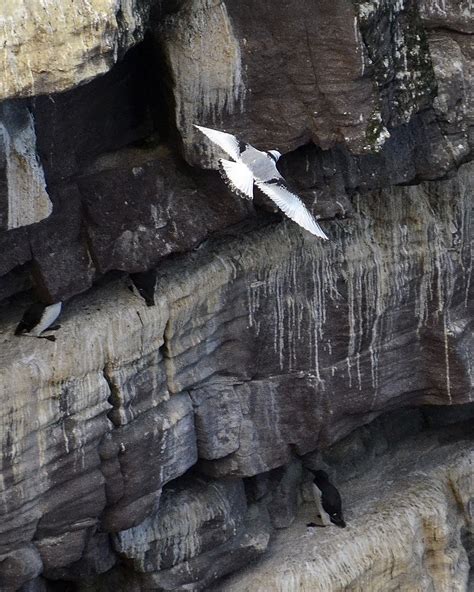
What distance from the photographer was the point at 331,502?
10.7m

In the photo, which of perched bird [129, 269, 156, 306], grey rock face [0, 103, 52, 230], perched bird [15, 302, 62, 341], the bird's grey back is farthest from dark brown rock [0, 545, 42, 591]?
the bird's grey back

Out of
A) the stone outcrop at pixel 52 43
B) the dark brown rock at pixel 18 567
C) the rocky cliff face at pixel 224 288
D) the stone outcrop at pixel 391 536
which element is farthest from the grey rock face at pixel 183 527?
the stone outcrop at pixel 52 43

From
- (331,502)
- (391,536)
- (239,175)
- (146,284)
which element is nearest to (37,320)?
(146,284)

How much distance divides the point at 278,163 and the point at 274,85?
0.74m

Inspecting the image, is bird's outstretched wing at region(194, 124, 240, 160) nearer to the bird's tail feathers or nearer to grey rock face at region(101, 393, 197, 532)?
the bird's tail feathers

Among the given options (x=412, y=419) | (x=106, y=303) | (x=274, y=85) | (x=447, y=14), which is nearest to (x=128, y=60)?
(x=274, y=85)

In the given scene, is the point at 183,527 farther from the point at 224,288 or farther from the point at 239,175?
the point at 239,175

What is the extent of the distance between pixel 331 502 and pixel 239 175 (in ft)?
12.3

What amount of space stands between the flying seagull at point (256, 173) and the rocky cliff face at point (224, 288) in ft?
1.49

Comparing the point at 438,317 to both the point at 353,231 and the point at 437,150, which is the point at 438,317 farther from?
the point at 437,150

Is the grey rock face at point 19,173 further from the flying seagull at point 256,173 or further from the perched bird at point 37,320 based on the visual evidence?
the flying seagull at point 256,173

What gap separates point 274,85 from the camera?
8.44 metres

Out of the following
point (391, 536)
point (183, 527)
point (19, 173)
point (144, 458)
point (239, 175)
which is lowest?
point (391, 536)

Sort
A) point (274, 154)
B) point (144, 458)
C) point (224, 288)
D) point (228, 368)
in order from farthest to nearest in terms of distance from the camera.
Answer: point (228, 368)
point (224, 288)
point (144, 458)
point (274, 154)
